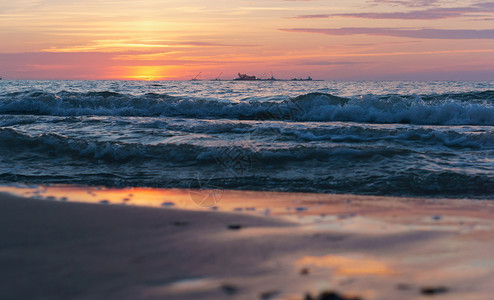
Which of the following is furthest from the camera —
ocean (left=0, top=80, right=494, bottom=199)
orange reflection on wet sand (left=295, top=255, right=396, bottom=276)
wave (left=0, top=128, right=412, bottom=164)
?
wave (left=0, top=128, right=412, bottom=164)

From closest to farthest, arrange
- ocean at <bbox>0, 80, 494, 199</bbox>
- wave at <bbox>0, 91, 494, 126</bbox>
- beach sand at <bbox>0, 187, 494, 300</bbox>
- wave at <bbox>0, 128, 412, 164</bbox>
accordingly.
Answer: beach sand at <bbox>0, 187, 494, 300</bbox>
ocean at <bbox>0, 80, 494, 199</bbox>
wave at <bbox>0, 128, 412, 164</bbox>
wave at <bbox>0, 91, 494, 126</bbox>

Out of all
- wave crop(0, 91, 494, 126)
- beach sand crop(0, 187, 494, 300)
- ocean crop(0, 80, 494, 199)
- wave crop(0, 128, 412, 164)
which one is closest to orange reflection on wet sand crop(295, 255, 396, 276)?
beach sand crop(0, 187, 494, 300)

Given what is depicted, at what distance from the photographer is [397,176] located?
4.99m

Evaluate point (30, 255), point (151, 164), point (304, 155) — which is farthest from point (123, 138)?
point (30, 255)

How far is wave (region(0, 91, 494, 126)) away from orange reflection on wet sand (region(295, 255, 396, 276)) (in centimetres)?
1085

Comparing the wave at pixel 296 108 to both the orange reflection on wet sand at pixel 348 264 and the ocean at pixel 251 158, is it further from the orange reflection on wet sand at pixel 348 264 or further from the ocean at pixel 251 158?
the orange reflection on wet sand at pixel 348 264

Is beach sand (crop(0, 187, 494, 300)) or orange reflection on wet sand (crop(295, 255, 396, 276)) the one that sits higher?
orange reflection on wet sand (crop(295, 255, 396, 276))

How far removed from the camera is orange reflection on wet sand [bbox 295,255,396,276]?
2.29 m

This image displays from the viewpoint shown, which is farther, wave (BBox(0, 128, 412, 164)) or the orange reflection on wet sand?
wave (BBox(0, 128, 412, 164))

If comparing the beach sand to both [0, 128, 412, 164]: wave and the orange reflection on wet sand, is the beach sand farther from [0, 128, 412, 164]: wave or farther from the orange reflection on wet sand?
[0, 128, 412, 164]: wave

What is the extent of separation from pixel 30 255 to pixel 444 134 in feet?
24.1

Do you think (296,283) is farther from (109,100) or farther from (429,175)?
(109,100)

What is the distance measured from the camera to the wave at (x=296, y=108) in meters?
12.5

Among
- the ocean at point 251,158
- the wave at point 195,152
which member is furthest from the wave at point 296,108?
the wave at point 195,152
